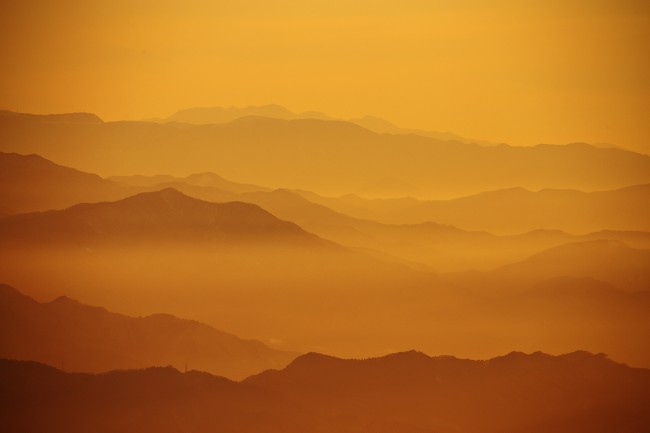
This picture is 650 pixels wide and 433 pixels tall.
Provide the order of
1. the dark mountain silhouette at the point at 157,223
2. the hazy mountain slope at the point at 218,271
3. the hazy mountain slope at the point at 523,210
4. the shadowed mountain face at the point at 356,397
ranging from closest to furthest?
the shadowed mountain face at the point at 356,397 < the hazy mountain slope at the point at 218,271 < the dark mountain silhouette at the point at 157,223 < the hazy mountain slope at the point at 523,210

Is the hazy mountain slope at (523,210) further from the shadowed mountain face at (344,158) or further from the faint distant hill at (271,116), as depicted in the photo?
the faint distant hill at (271,116)

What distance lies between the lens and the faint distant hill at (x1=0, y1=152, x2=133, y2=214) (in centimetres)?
2238

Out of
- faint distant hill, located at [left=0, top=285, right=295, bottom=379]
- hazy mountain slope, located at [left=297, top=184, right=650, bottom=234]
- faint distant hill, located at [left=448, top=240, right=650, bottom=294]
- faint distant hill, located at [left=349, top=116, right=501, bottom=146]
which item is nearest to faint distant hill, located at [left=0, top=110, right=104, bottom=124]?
faint distant hill, located at [left=0, top=285, right=295, bottom=379]

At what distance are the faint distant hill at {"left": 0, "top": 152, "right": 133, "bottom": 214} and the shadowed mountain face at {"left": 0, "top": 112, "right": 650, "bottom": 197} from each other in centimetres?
29

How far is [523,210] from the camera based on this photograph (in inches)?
919

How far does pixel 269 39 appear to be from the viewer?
75.0ft

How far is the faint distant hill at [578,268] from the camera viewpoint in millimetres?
22688

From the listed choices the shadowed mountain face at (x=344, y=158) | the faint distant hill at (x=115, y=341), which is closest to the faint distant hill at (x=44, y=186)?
the shadowed mountain face at (x=344, y=158)

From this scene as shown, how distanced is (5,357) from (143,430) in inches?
114

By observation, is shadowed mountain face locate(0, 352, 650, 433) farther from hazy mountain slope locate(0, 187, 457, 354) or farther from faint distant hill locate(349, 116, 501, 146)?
faint distant hill locate(349, 116, 501, 146)

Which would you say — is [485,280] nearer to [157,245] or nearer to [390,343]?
[390,343]

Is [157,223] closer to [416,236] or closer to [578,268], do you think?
[416,236]

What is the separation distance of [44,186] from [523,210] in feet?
29.8

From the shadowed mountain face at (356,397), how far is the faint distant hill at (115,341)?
0.30m
